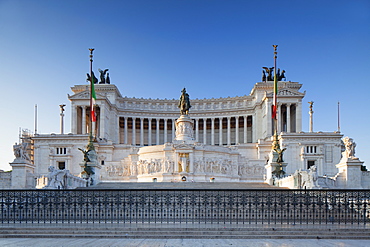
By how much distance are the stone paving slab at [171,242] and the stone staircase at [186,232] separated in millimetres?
487

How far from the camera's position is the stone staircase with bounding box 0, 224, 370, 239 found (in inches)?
476

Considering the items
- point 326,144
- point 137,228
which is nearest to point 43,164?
point 326,144

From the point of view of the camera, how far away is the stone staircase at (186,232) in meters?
12.1

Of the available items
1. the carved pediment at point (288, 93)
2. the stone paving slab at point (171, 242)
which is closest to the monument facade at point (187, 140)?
the carved pediment at point (288, 93)

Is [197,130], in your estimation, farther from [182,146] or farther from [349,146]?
[349,146]

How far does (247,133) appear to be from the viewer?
7944 centimetres

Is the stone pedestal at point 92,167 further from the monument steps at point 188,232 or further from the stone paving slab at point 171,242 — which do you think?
the stone paving slab at point 171,242

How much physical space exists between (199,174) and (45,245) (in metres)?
35.1

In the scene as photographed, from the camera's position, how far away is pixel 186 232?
1231 centimetres

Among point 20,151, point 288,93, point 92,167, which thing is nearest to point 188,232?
point 92,167

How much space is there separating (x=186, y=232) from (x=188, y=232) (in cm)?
7

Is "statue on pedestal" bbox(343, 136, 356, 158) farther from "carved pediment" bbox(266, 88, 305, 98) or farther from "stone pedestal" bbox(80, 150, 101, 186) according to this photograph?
"carved pediment" bbox(266, 88, 305, 98)

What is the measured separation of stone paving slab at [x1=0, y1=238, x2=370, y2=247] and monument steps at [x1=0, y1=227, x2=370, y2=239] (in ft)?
1.58

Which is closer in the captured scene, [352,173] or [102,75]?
[352,173]
